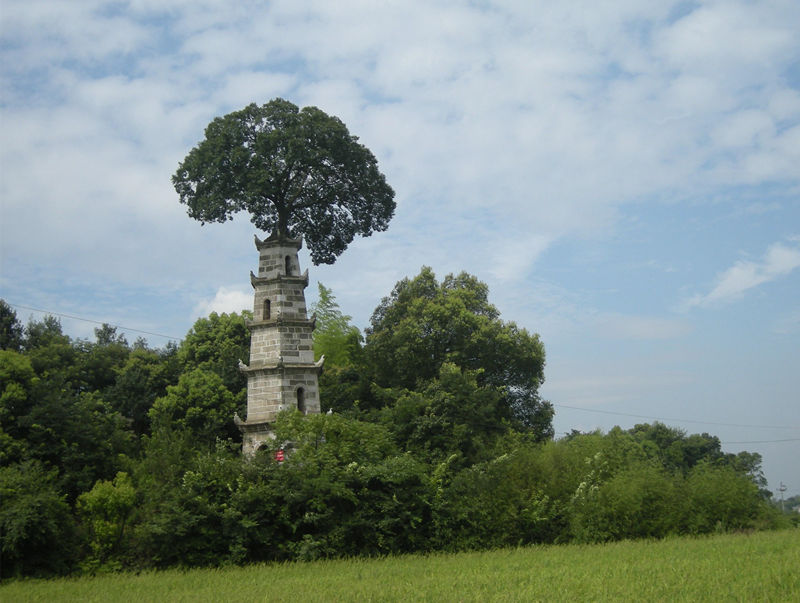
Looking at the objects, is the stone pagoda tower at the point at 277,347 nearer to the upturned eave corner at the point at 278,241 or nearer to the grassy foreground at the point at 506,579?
the upturned eave corner at the point at 278,241

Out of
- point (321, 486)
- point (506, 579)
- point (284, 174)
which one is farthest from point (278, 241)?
point (506, 579)

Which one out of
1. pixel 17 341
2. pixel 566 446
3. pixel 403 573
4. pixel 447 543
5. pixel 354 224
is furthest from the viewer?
pixel 17 341

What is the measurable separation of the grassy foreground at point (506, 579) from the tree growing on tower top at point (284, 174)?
13.3 metres

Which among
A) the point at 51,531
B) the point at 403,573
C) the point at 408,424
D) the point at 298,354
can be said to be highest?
the point at 298,354

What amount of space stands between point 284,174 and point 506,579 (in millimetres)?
16583

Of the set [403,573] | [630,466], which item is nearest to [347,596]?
[403,573]

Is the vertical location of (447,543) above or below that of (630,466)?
below

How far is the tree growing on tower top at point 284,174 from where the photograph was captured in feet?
85.6

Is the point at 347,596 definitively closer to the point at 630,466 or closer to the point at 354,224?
the point at 630,466

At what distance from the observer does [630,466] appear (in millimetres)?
22297

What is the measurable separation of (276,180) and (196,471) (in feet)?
35.1

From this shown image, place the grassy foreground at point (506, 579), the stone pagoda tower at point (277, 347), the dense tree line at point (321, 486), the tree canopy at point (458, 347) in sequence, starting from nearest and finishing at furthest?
the grassy foreground at point (506, 579), the dense tree line at point (321, 486), the stone pagoda tower at point (277, 347), the tree canopy at point (458, 347)

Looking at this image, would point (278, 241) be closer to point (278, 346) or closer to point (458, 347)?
point (278, 346)

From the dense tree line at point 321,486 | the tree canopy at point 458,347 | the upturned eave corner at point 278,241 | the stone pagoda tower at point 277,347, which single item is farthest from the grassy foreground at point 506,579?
the tree canopy at point 458,347
